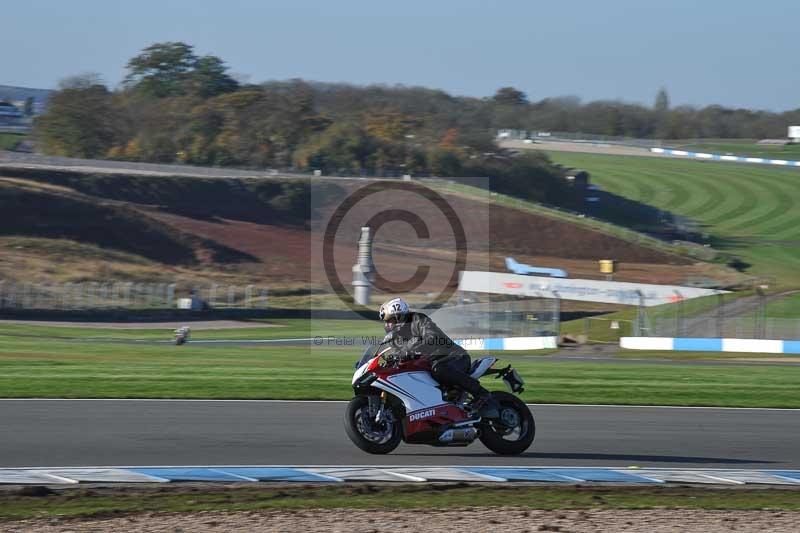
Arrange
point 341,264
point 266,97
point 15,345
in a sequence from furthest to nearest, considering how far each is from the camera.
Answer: point 266,97
point 341,264
point 15,345

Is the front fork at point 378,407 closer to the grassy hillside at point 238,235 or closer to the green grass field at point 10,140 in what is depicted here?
the grassy hillside at point 238,235

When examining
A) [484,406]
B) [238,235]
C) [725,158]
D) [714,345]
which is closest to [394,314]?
[484,406]

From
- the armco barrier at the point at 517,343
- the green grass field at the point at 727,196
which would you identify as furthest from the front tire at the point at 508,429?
the green grass field at the point at 727,196

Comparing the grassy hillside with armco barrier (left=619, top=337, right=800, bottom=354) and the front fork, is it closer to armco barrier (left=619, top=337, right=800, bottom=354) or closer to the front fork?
armco barrier (left=619, top=337, right=800, bottom=354)

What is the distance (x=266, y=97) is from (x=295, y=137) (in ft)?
27.2

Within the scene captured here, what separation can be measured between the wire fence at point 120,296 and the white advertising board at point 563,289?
501 inches

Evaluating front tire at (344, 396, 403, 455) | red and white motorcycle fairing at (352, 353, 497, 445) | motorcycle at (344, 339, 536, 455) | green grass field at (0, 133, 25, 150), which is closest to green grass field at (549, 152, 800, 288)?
green grass field at (0, 133, 25, 150)

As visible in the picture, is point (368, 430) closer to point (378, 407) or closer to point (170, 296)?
point (378, 407)

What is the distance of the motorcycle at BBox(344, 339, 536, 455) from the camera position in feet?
37.8

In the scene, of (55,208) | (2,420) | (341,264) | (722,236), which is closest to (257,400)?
(2,420)

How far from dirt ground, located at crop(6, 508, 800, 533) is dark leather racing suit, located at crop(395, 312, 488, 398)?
277cm

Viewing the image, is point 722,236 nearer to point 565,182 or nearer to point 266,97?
point 565,182

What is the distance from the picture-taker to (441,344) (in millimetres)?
11641

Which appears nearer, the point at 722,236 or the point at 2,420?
the point at 2,420
